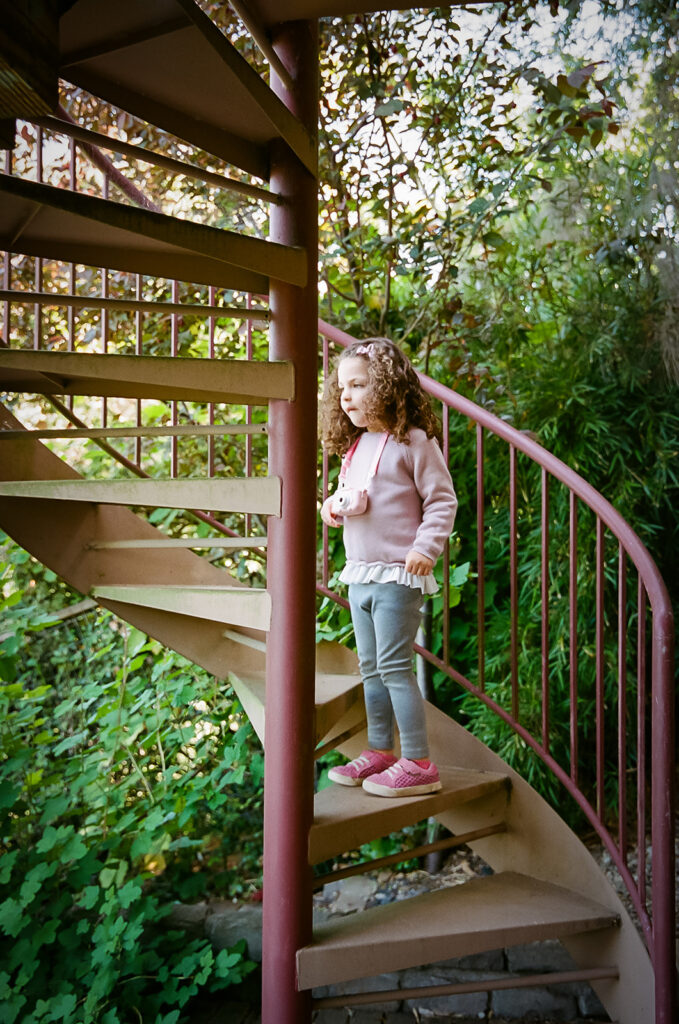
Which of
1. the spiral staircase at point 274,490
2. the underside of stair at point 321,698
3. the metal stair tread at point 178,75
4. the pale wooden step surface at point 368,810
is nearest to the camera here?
the metal stair tread at point 178,75

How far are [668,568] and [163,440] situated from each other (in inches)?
81.8

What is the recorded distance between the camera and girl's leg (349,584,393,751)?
2.10 meters

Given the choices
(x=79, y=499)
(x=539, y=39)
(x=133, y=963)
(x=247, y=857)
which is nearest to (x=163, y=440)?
(x=79, y=499)

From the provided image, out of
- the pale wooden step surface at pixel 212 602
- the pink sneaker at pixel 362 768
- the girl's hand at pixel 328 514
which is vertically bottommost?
the pink sneaker at pixel 362 768

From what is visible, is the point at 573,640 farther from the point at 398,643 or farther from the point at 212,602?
the point at 212,602

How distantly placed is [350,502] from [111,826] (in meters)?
1.41

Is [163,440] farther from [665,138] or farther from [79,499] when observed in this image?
[665,138]

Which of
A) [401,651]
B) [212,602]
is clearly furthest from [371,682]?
[212,602]

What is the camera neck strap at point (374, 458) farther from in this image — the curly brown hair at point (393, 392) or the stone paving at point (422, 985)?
the stone paving at point (422, 985)

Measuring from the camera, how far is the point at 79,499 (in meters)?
1.93

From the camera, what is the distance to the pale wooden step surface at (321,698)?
75.3 inches

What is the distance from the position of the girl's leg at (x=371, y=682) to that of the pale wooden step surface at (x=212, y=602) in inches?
12.4

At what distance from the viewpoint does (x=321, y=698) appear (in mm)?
1992

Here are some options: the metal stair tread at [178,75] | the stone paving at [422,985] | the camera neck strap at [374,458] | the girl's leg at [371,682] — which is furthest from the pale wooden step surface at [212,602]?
the stone paving at [422,985]
